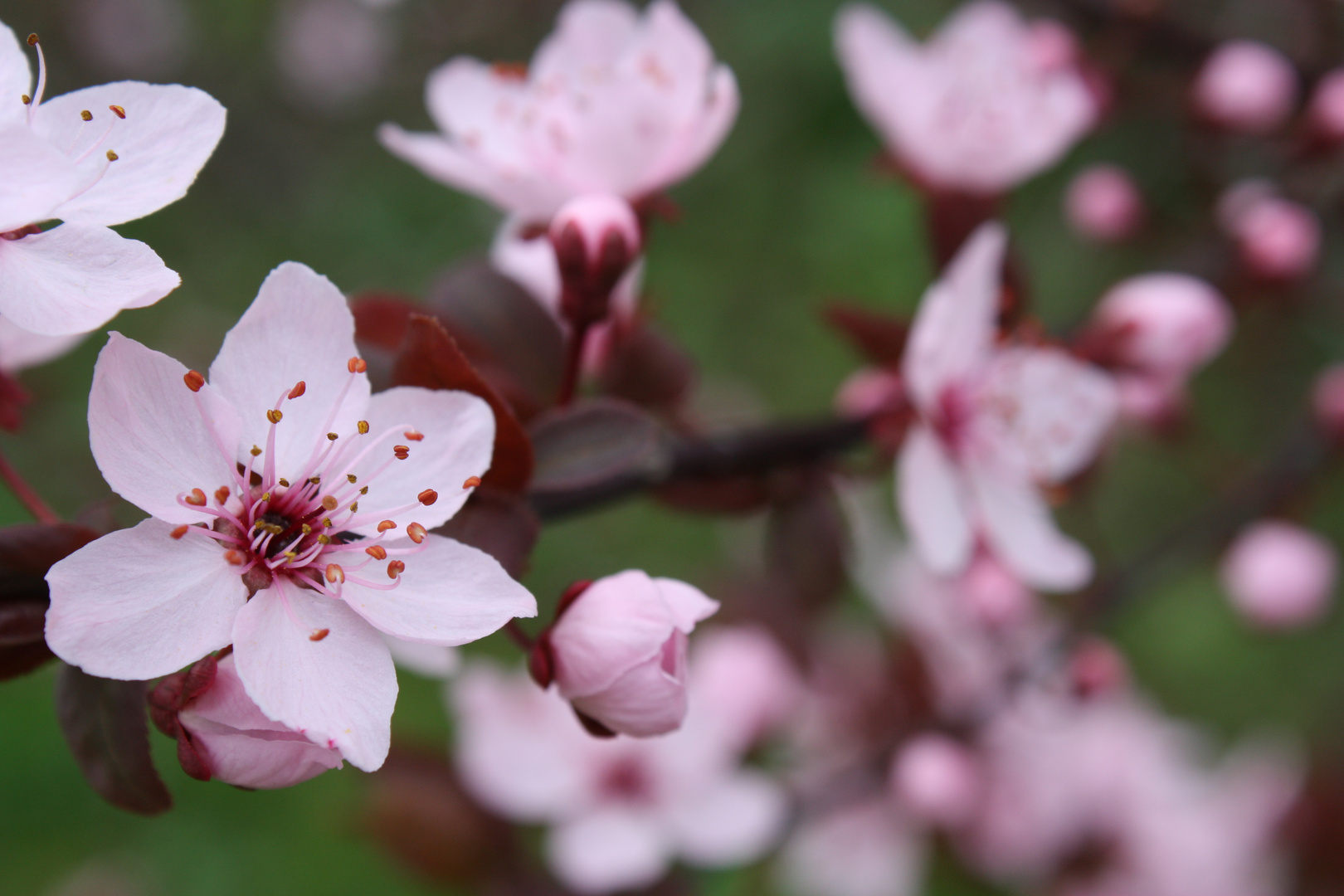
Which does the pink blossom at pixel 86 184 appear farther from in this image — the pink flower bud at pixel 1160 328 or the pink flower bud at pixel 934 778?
the pink flower bud at pixel 934 778

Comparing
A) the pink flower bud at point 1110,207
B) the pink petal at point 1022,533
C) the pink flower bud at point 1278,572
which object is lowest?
the pink flower bud at point 1278,572

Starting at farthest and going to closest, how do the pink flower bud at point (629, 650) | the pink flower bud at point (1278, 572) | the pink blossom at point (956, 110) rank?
the pink flower bud at point (1278, 572) → the pink blossom at point (956, 110) → the pink flower bud at point (629, 650)

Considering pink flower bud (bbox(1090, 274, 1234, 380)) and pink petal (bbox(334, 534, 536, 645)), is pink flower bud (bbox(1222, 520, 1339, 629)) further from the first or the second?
pink petal (bbox(334, 534, 536, 645))

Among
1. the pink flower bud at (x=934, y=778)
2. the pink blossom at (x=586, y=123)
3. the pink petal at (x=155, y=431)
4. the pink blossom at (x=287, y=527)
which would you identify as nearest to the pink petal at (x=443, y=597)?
the pink blossom at (x=287, y=527)

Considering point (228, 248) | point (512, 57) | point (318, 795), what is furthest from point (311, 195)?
point (318, 795)

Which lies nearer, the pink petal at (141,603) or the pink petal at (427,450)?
the pink petal at (141,603)

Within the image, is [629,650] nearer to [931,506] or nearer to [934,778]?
[931,506]

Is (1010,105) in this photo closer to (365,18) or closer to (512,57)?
(512,57)
